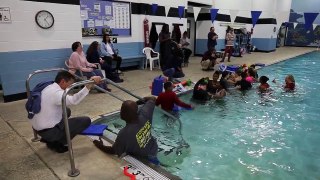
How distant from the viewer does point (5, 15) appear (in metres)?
5.07

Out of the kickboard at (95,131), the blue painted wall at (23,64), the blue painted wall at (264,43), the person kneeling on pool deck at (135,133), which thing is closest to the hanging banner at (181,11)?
the blue painted wall at (23,64)

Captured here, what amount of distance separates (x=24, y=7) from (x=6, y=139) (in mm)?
3189

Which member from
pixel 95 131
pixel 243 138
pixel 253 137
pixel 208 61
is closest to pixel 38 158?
pixel 95 131

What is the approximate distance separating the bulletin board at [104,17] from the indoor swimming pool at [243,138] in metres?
3.41

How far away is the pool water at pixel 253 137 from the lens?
129 inches

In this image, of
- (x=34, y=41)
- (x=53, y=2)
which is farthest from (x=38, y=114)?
(x=53, y=2)

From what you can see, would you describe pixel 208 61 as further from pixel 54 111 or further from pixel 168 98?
pixel 54 111

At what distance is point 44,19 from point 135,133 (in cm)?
444

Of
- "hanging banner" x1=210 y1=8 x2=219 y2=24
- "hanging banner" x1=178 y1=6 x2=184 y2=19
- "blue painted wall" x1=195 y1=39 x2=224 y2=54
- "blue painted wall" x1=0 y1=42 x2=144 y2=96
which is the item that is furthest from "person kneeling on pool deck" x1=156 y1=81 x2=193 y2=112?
"blue painted wall" x1=195 y1=39 x2=224 y2=54

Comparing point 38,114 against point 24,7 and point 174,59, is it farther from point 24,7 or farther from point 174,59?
point 174,59

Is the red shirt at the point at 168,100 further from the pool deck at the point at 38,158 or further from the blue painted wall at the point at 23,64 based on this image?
the blue painted wall at the point at 23,64

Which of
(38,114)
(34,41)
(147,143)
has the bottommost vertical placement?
(147,143)

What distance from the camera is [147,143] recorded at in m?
2.88

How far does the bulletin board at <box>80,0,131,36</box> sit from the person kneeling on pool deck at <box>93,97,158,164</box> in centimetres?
521
